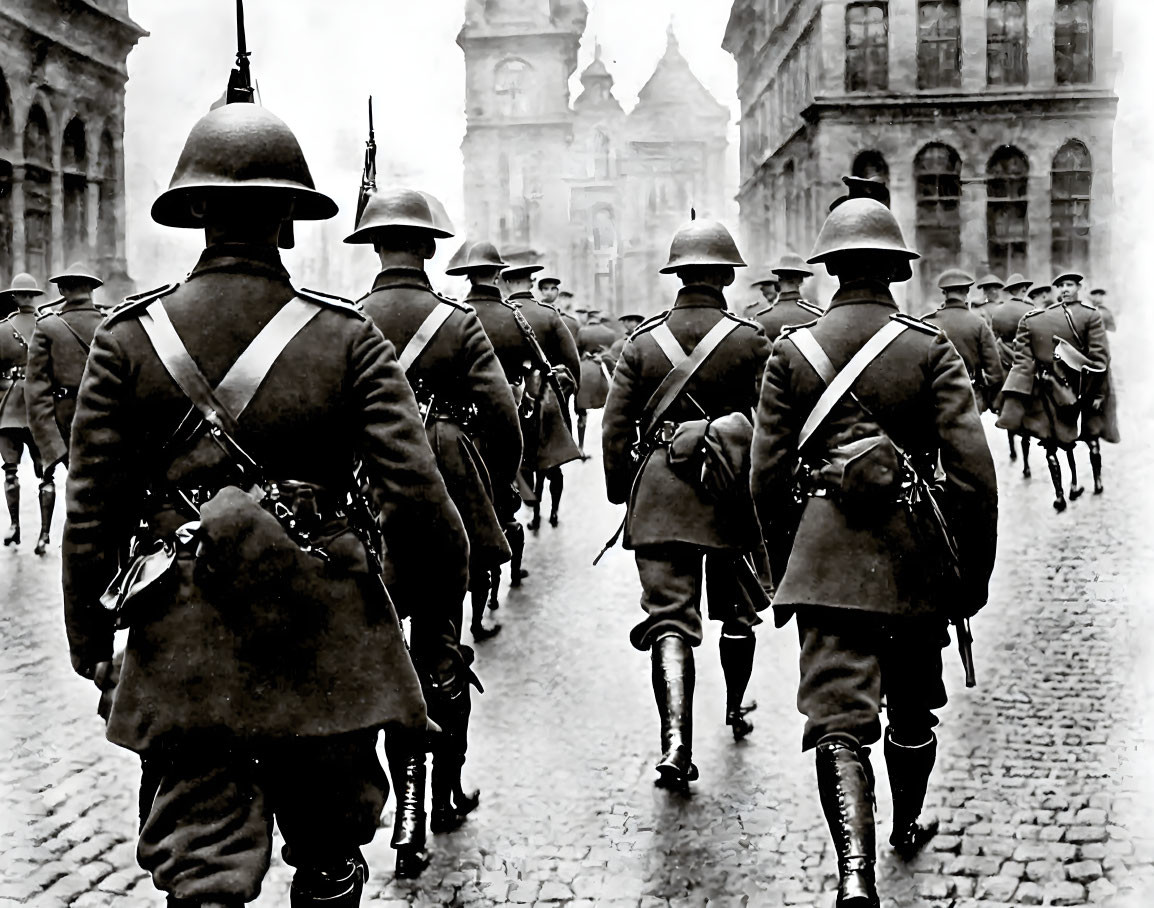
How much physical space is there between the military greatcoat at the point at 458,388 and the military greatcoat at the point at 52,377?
5406mm

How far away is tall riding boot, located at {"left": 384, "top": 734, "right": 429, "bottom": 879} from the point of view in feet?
16.6

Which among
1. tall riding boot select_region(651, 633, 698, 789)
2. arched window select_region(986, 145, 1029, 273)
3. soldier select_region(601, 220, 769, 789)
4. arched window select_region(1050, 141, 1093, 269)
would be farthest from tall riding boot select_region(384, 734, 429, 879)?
arched window select_region(986, 145, 1029, 273)

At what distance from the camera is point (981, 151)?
1481 inches

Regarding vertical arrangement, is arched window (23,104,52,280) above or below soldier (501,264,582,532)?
above

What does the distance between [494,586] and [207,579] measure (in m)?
5.72

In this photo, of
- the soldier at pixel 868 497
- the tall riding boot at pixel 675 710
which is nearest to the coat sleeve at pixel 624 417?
the tall riding boot at pixel 675 710

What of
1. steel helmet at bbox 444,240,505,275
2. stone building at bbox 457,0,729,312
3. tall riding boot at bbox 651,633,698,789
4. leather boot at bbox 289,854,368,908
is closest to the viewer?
leather boot at bbox 289,854,368,908

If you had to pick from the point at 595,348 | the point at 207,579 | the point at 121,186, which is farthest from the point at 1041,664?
the point at 121,186

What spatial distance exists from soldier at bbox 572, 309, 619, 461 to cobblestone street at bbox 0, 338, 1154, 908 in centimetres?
549

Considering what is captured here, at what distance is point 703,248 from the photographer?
22.4 feet

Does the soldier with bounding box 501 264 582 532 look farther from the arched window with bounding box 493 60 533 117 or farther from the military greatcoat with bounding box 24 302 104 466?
the arched window with bounding box 493 60 533 117

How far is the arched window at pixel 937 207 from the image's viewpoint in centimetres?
3775

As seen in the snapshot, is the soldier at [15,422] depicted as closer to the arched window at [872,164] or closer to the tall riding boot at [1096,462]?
the tall riding boot at [1096,462]

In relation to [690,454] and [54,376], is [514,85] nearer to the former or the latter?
[54,376]
